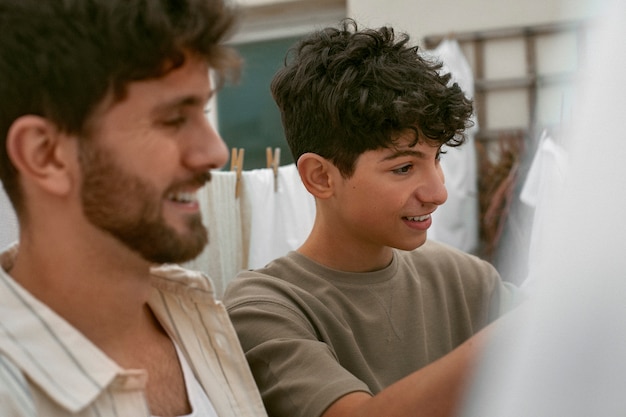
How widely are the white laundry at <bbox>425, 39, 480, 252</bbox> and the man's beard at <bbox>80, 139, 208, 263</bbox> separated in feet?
11.1

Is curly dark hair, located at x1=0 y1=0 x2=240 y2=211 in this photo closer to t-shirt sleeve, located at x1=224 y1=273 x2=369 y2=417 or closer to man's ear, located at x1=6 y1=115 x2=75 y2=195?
man's ear, located at x1=6 y1=115 x2=75 y2=195

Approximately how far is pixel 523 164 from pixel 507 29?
2.57 ft

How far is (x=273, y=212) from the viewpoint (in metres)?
2.05

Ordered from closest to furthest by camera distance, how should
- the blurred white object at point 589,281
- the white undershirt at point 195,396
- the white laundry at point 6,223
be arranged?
1. the blurred white object at point 589,281
2. the white undershirt at point 195,396
3. the white laundry at point 6,223

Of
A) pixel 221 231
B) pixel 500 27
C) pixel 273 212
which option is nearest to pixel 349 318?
pixel 221 231

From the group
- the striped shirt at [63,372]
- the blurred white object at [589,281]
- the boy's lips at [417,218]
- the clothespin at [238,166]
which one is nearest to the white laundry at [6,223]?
the striped shirt at [63,372]

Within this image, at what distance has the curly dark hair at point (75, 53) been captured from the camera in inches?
30.2

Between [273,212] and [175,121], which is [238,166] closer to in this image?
[273,212]

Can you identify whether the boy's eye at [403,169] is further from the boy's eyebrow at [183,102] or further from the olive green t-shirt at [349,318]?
the boy's eyebrow at [183,102]

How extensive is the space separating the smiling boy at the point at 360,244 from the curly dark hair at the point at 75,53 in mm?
429

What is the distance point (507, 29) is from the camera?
423 cm

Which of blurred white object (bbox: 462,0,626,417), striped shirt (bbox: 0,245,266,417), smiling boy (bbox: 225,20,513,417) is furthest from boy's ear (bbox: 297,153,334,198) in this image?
blurred white object (bbox: 462,0,626,417)

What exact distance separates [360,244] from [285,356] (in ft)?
0.80

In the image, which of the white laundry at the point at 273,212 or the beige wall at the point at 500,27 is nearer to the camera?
the white laundry at the point at 273,212
